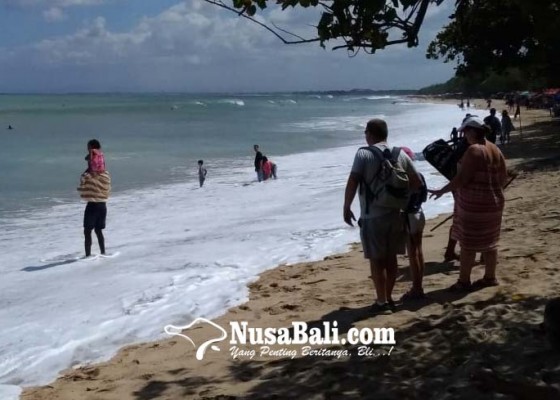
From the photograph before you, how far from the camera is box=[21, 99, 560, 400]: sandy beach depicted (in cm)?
384

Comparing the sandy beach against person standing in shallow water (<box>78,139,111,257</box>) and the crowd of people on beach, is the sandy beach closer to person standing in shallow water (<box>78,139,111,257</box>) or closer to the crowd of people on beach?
the crowd of people on beach

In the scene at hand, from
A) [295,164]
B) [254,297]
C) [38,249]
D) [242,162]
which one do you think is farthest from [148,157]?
[254,297]

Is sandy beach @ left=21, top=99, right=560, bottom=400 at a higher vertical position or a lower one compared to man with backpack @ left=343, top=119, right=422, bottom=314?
lower

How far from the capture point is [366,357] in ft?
14.1

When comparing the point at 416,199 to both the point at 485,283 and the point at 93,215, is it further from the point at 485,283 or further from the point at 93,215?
the point at 93,215

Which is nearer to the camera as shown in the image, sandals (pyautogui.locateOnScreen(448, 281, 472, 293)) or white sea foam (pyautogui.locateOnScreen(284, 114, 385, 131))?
sandals (pyautogui.locateOnScreen(448, 281, 472, 293))

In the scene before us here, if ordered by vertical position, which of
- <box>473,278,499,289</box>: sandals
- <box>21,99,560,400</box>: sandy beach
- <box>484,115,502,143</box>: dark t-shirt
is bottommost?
<box>21,99,560,400</box>: sandy beach

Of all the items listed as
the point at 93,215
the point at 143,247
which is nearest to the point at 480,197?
the point at 93,215

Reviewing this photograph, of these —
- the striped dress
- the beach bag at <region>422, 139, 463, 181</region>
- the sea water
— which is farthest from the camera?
the sea water

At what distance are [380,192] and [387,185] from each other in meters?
0.07

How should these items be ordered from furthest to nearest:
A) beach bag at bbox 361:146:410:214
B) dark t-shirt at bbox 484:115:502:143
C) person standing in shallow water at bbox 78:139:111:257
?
1. person standing in shallow water at bbox 78:139:111:257
2. dark t-shirt at bbox 484:115:502:143
3. beach bag at bbox 361:146:410:214

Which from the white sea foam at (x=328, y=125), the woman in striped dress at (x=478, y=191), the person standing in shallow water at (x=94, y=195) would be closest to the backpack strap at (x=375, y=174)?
the woman in striped dress at (x=478, y=191)

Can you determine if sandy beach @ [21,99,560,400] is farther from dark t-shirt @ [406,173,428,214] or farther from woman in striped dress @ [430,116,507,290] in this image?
dark t-shirt @ [406,173,428,214]

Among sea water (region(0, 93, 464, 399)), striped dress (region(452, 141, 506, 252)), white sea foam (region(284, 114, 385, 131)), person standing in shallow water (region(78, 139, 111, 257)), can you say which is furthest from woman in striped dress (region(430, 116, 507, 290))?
white sea foam (region(284, 114, 385, 131))
